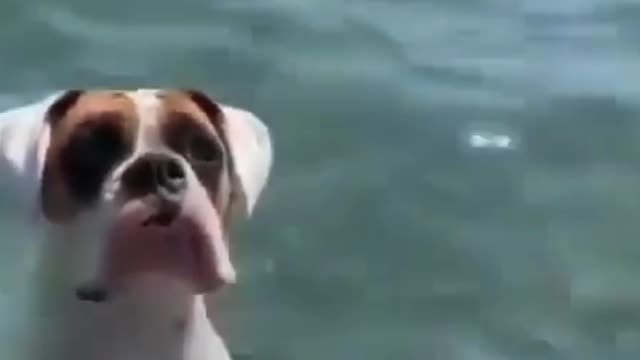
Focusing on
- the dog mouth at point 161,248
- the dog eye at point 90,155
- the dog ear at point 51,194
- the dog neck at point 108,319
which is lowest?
the dog neck at point 108,319

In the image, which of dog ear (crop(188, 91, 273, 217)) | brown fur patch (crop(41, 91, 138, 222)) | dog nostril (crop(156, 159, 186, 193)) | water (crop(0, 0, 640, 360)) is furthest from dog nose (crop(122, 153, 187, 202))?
water (crop(0, 0, 640, 360))

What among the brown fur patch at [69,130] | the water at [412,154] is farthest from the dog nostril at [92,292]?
the water at [412,154]

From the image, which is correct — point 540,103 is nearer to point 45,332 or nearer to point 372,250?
point 372,250

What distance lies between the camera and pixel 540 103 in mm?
4953

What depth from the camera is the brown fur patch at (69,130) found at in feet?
9.59

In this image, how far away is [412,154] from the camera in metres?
4.62

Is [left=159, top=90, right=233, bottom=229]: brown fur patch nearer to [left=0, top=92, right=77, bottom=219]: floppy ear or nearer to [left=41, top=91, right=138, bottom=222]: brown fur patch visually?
[left=41, top=91, right=138, bottom=222]: brown fur patch

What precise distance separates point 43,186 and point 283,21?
7.85 feet

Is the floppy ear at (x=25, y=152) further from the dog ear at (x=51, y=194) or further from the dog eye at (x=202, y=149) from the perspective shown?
the dog eye at (x=202, y=149)

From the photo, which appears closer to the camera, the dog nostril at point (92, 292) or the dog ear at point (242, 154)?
the dog nostril at point (92, 292)

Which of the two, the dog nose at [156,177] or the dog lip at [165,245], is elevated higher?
the dog nose at [156,177]

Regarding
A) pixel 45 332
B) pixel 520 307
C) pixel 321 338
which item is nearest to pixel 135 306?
pixel 45 332

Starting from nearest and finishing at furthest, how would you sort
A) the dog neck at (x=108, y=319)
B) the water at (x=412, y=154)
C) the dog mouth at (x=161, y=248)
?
the dog mouth at (x=161, y=248), the dog neck at (x=108, y=319), the water at (x=412, y=154)

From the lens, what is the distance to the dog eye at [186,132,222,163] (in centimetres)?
297
